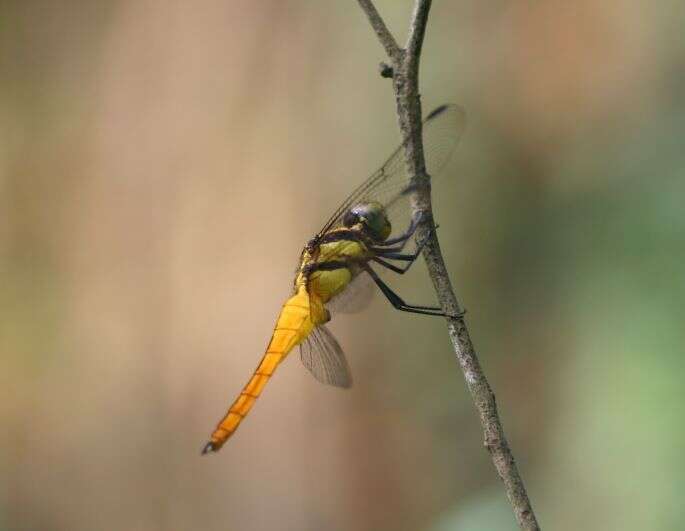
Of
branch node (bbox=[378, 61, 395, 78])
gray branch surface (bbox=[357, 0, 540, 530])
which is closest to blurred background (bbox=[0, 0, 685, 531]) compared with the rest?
gray branch surface (bbox=[357, 0, 540, 530])

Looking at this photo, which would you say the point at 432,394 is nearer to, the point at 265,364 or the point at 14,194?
the point at 265,364

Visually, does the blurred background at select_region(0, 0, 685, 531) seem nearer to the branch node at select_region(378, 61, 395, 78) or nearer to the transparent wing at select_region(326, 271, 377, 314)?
the transparent wing at select_region(326, 271, 377, 314)

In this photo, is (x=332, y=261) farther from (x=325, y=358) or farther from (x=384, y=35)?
(x=384, y=35)

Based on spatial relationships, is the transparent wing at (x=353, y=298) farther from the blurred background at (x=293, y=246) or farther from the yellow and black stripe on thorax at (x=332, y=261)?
the blurred background at (x=293, y=246)

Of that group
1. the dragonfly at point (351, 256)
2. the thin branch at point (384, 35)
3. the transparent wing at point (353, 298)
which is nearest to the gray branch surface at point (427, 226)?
the thin branch at point (384, 35)

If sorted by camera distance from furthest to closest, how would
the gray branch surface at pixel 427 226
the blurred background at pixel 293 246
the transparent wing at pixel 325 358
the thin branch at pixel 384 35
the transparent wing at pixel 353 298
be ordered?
1. the blurred background at pixel 293 246
2. the transparent wing at pixel 353 298
3. the transparent wing at pixel 325 358
4. the thin branch at pixel 384 35
5. the gray branch surface at pixel 427 226

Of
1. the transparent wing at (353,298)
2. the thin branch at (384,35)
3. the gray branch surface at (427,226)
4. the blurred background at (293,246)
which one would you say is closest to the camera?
the gray branch surface at (427,226)

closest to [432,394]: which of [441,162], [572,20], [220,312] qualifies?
[220,312]
